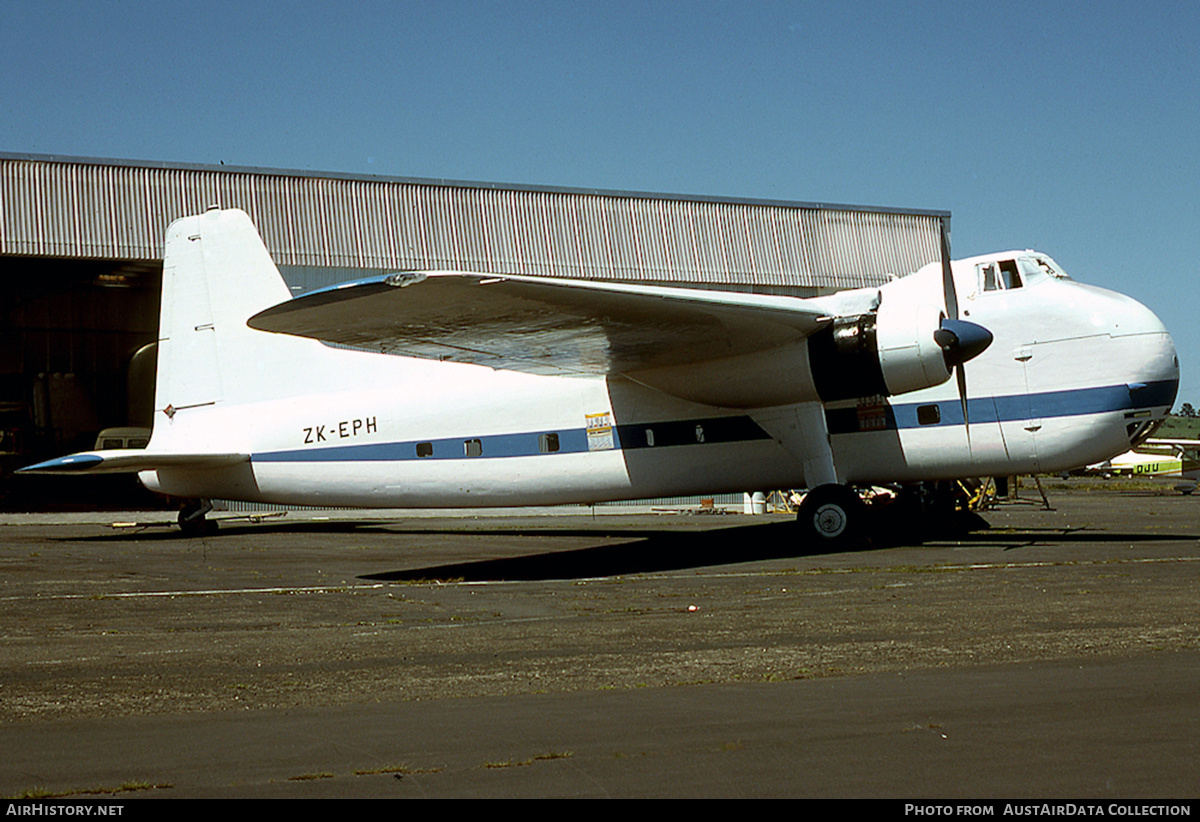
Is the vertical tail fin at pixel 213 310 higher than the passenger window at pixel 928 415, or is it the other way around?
the vertical tail fin at pixel 213 310

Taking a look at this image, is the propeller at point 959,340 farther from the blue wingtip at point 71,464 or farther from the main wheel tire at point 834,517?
the blue wingtip at point 71,464

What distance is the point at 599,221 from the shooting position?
37.4 metres

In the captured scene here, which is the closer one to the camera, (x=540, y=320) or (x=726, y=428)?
(x=540, y=320)

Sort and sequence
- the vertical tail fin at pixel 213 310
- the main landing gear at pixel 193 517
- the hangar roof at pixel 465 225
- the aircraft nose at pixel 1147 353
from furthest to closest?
the hangar roof at pixel 465 225 < the main landing gear at pixel 193 517 < the vertical tail fin at pixel 213 310 < the aircraft nose at pixel 1147 353

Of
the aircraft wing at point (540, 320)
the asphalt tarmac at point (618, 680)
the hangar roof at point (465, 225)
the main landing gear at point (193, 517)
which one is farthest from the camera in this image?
the hangar roof at point (465, 225)

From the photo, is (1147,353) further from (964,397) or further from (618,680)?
(618,680)

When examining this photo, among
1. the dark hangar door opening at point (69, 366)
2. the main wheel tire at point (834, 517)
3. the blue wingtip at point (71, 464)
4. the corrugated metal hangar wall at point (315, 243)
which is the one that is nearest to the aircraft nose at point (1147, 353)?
the main wheel tire at point (834, 517)

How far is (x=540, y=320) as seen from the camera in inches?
539

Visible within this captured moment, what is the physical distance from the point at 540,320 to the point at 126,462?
9.39m

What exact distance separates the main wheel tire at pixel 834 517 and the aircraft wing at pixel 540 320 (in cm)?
241

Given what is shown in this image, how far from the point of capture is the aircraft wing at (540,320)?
1168 centimetres

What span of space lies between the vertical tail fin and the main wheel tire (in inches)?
423

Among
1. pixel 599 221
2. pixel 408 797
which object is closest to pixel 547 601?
pixel 408 797

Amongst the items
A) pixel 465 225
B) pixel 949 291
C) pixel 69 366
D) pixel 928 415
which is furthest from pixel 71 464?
pixel 69 366
